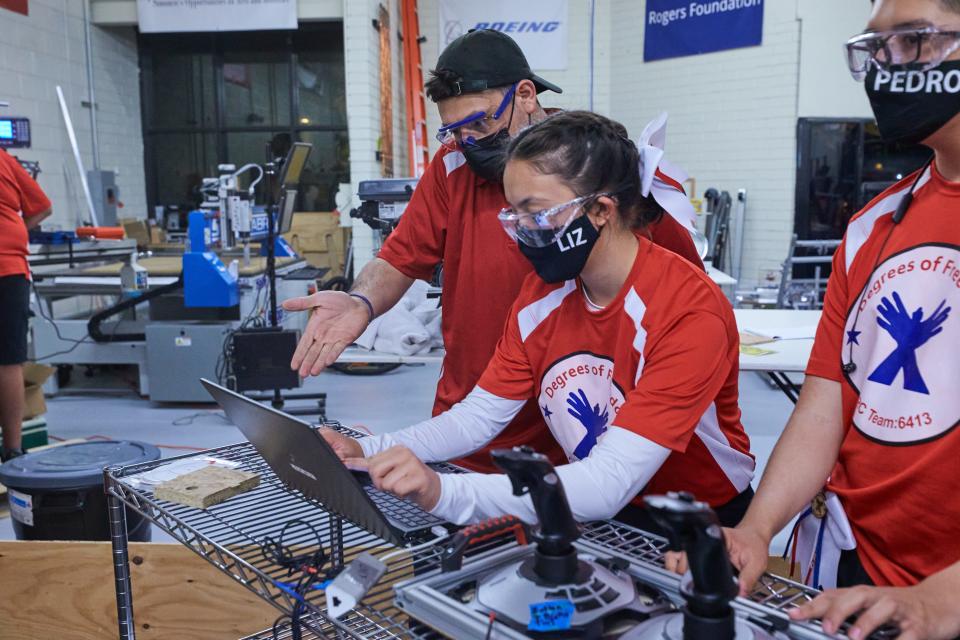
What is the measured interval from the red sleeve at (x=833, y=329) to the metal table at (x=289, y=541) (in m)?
0.38

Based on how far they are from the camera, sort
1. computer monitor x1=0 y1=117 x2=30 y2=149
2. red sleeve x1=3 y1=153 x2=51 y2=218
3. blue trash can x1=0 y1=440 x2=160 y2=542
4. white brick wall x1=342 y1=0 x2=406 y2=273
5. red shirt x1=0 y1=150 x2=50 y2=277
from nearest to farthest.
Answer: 1. blue trash can x1=0 y1=440 x2=160 y2=542
2. red shirt x1=0 y1=150 x2=50 y2=277
3. red sleeve x1=3 y1=153 x2=51 y2=218
4. computer monitor x1=0 y1=117 x2=30 y2=149
5. white brick wall x1=342 y1=0 x2=406 y2=273

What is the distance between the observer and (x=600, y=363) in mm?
1357

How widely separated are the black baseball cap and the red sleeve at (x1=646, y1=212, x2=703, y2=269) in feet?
1.43

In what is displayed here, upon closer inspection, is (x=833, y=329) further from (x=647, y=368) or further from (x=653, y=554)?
(x=653, y=554)

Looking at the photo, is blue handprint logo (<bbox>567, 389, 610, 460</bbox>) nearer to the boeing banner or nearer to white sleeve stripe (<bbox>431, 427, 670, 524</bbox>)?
white sleeve stripe (<bbox>431, 427, 670, 524</bbox>)

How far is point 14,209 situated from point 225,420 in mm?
1604

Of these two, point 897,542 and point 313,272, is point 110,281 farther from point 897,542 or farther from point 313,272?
point 897,542

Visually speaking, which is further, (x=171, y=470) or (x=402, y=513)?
(x=171, y=470)

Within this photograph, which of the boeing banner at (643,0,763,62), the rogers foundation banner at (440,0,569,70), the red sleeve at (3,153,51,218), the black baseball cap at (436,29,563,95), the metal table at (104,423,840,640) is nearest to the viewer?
the metal table at (104,423,840,640)

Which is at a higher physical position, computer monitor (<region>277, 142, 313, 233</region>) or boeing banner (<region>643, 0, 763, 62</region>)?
boeing banner (<region>643, 0, 763, 62</region>)

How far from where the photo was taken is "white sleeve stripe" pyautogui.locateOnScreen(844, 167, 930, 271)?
3.92 feet

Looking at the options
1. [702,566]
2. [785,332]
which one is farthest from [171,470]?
[785,332]

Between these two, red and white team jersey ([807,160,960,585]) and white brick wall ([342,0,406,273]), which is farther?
white brick wall ([342,0,406,273])

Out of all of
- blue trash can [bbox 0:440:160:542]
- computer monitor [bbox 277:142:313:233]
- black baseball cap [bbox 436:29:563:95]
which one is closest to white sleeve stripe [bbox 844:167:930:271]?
black baseball cap [bbox 436:29:563:95]
